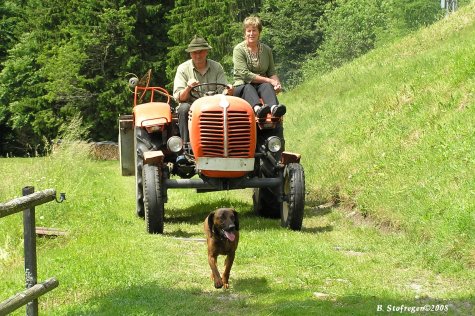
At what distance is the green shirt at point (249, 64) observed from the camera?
10.9 m

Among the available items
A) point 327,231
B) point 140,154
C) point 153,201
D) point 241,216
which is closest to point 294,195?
point 327,231

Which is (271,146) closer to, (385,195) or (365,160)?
(385,195)

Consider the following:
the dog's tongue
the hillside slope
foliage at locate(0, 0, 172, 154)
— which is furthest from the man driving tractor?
foliage at locate(0, 0, 172, 154)

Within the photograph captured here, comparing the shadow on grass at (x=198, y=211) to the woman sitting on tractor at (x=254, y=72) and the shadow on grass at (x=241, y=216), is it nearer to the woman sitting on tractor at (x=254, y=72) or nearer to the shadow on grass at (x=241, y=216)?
the shadow on grass at (x=241, y=216)

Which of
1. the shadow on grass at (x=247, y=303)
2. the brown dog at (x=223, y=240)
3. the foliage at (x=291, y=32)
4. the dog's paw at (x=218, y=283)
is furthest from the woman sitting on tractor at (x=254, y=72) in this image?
the foliage at (x=291, y=32)

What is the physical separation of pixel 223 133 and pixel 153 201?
3.64 ft

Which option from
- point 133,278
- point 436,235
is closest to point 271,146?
point 436,235

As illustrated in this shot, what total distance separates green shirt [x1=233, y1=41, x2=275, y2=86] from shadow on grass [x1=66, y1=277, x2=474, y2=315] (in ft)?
14.1

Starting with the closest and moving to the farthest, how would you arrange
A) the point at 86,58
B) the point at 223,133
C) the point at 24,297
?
the point at 24,297 → the point at 223,133 → the point at 86,58

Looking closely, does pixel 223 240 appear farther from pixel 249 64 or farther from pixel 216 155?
pixel 249 64

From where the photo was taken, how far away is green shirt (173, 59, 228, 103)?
426 inches

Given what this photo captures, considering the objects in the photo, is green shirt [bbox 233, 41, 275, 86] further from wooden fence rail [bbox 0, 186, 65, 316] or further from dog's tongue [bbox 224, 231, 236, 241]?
wooden fence rail [bbox 0, 186, 65, 316]

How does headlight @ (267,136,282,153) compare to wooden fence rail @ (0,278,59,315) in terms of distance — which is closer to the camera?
wooden fence rail @ (0,278,59,315)

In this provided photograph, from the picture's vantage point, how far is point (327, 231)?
1016cm
